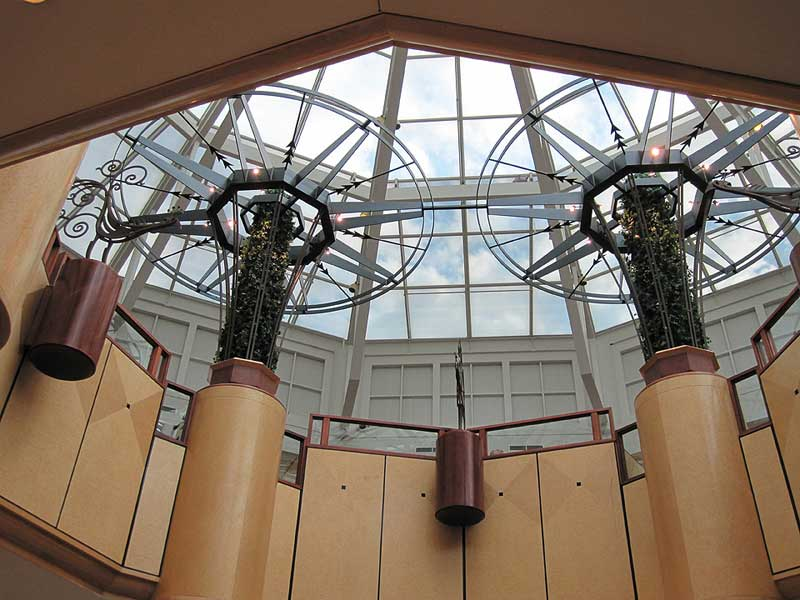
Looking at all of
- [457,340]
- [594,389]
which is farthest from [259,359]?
[457,340]

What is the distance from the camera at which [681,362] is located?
36.3 feet

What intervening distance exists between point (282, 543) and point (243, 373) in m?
2.59

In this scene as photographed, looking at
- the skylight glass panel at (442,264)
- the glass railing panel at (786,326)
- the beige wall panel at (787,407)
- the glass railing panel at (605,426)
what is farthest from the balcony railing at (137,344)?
the skylight glass panel at (442,264)

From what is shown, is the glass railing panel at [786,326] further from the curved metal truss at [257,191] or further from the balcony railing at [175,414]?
the balcony railing at [175,414]

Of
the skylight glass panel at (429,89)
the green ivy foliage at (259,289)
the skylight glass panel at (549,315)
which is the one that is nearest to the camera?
the green ivy foliage at (259,289)

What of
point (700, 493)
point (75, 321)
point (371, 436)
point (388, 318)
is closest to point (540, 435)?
point (371, 436)

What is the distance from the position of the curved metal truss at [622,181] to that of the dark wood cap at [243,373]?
4514 millimetres

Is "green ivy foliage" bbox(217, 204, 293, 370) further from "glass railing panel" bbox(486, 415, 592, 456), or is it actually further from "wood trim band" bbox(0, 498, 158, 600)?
"glass railing panel" bbox(486, 415, 592, 456)

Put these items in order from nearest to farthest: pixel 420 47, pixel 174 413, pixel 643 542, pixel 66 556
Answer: pixel 420 47 < pixel 66 556 < pixel 174 413 < pixel 643 542

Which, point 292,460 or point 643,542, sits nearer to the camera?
point 643,542

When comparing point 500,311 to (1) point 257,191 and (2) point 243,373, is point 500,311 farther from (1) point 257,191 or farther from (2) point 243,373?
(2) point 243,373

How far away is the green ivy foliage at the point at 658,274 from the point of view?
464 inches

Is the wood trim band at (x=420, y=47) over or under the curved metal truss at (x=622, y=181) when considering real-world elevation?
under

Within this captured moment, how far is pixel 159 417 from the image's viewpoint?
1077 centimetres
